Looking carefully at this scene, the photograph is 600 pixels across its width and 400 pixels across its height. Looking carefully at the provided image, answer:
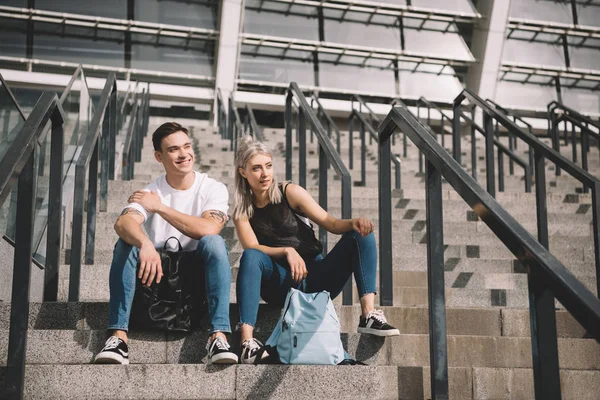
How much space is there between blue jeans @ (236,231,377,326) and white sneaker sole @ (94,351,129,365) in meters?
0.53

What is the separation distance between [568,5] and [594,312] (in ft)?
60.6

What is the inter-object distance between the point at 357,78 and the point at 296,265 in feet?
48.5

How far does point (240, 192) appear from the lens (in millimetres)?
3406

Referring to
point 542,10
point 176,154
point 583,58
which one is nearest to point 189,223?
point 176,154

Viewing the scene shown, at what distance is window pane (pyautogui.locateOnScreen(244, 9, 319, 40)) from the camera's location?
663 inches

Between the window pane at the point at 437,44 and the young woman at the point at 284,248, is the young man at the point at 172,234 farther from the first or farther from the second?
the window pane at the point at 437,44

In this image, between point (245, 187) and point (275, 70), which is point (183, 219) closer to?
point (245, 187)

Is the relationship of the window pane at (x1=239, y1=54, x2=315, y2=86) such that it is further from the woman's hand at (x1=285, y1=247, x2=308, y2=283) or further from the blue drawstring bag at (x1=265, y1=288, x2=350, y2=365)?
the blue drawstring bag at (x1=265, y1=288, x2=350, y2=365)

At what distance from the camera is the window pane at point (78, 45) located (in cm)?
1587

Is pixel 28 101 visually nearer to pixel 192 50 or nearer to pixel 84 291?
pixel 84 291

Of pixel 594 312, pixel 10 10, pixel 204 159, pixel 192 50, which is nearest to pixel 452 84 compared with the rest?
pixel 192 50

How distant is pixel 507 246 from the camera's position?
2.17 metres

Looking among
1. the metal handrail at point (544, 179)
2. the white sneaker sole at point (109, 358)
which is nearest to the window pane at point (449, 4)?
the metal handrail at point (544, 179)

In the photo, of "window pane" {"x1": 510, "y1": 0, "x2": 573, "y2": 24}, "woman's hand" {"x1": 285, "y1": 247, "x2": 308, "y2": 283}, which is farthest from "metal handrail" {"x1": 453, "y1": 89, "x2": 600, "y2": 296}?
"window pane" {"x1": 510, "y1": 0, "x2": 573, "y2": 24}
